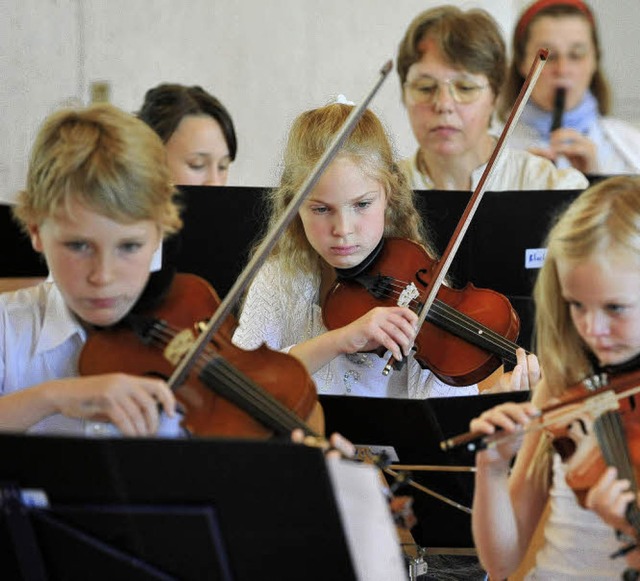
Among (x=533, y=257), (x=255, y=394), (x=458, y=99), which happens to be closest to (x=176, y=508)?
(x=255, y=394)

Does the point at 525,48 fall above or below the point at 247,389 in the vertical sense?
above

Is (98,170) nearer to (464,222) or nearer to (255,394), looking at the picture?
(255,394)

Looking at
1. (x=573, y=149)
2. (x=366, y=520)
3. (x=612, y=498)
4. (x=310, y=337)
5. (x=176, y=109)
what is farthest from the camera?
(x=573, y=149)

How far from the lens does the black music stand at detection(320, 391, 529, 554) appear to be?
160cm

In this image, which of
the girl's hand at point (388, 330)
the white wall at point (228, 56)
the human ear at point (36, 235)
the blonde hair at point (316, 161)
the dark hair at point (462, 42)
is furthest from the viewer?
the white wall at point (228, 56)

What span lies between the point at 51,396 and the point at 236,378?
0.23 metres

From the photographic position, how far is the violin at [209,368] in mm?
1469

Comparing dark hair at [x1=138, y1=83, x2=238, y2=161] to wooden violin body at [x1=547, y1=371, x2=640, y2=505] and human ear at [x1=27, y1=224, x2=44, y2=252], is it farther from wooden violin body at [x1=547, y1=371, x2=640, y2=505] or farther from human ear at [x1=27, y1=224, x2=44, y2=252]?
wooden violin body at [x1=547, y1=371, x2=640, y2=505]

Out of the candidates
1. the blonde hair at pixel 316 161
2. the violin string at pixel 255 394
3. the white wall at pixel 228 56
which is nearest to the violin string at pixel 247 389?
the violin string at pixel 255 394

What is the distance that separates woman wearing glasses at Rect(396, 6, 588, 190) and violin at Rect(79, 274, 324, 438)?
1450 millimetres

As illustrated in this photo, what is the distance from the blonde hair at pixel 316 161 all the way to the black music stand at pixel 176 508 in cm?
106

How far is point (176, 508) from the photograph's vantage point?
116 centimetres

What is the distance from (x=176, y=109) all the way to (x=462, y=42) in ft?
2.40

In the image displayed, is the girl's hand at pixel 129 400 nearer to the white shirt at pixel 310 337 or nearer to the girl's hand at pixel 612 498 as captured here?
the girl's hand at pixel 612 498
